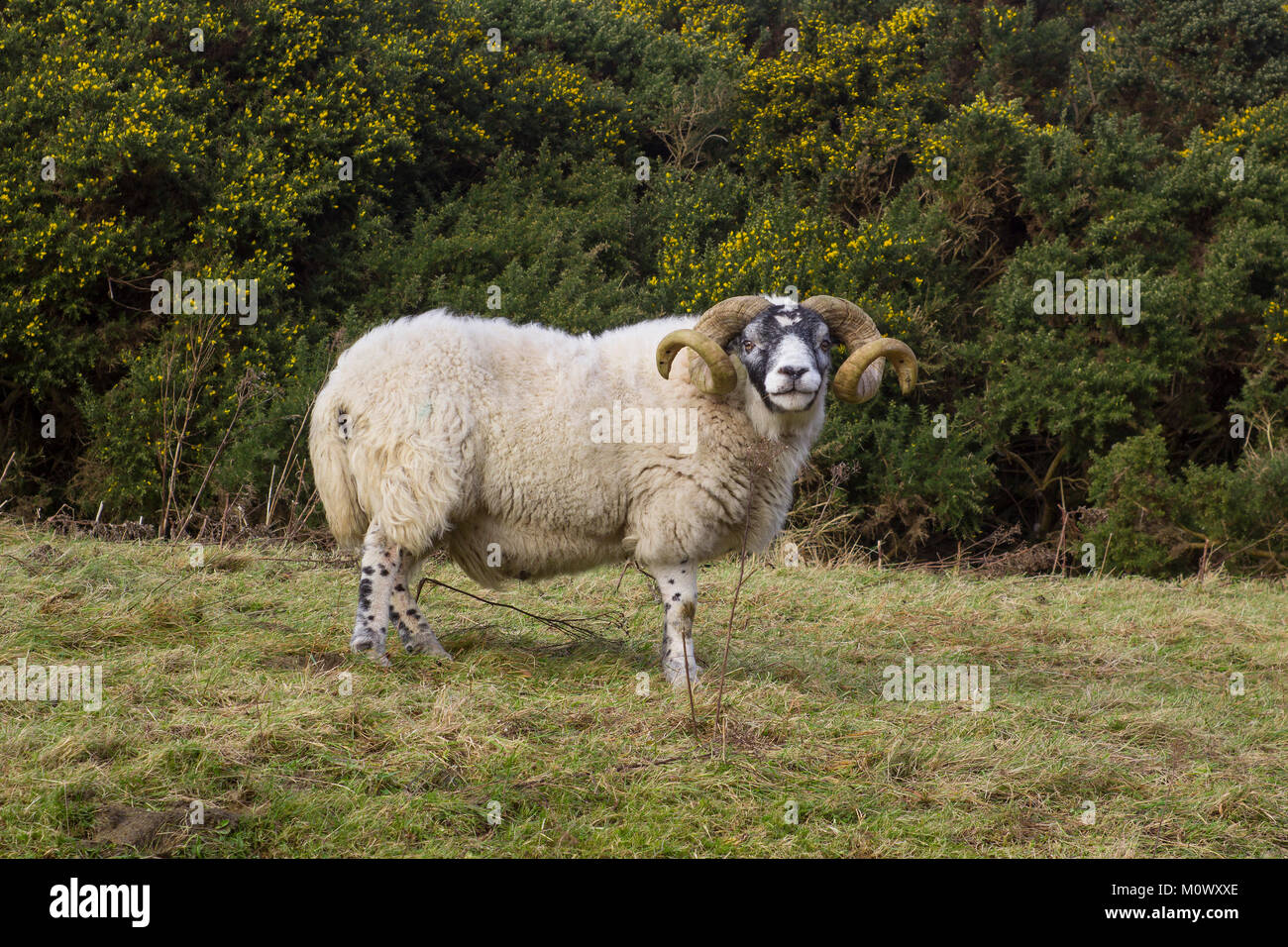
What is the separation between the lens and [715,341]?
6445 mm

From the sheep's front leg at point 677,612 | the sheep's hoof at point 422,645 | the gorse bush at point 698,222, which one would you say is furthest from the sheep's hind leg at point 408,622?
the gorse bush at point 698,222

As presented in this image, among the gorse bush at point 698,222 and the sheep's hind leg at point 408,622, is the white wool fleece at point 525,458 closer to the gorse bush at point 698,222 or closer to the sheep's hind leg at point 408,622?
the sheep's hind leg at point 408,622

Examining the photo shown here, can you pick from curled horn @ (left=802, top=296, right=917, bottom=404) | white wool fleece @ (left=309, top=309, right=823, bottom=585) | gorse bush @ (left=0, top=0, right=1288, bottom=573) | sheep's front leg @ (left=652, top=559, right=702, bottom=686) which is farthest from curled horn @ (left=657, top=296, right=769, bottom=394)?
gorse bush @ (left=0, top=0, right=1288, bottom=573)

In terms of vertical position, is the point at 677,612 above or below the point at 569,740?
above

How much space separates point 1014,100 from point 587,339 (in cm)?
1332

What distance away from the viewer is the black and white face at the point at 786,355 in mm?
6133

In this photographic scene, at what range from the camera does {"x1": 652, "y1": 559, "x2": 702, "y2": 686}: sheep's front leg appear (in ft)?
20.8

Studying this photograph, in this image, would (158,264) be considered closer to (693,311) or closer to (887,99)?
(693,311)

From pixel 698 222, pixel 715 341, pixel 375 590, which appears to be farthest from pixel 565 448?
pixel 698 222

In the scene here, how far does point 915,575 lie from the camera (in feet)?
34.2

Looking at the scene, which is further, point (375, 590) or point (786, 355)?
point (375, 590)

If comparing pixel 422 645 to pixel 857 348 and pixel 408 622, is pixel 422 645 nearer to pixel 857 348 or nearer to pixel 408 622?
pixel 408 622

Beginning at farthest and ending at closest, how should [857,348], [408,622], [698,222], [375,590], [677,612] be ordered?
1. [698,222]
2. [857,348]
3. [408,622]
4. [677,612]
5. [375,590]

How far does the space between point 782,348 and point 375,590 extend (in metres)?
2.34
